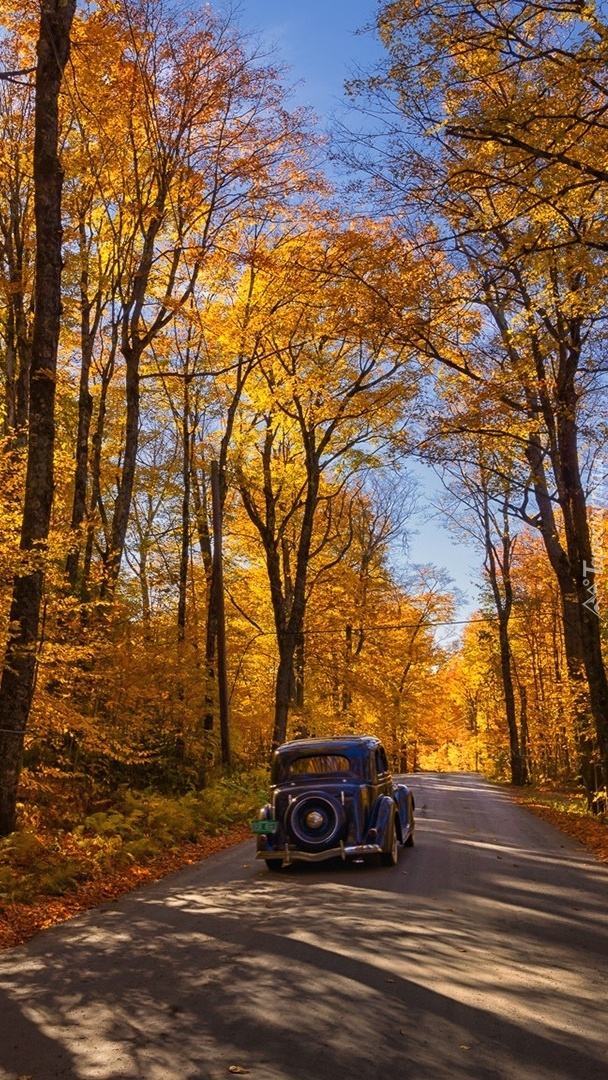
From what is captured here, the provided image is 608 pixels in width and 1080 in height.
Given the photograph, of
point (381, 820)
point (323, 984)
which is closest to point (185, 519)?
point (381, 820)

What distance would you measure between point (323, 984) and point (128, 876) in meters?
5.77

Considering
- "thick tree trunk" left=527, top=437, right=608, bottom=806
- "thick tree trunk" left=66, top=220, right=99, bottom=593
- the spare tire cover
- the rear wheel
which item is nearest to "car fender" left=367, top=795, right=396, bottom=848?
the rear wheel

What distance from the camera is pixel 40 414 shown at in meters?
11.0

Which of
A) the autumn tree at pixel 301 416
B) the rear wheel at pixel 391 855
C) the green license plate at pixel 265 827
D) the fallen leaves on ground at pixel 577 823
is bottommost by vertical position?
the fallen leaves on ground at pixel 577 823

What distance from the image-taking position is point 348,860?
38.8 ft

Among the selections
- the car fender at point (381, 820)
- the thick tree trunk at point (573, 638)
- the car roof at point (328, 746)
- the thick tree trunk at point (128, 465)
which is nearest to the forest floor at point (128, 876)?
the thick tree trunk at point (573, 638)

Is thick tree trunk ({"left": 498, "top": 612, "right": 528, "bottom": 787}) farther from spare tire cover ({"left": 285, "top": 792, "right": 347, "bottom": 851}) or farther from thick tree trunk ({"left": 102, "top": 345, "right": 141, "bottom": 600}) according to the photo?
spare tire cover ({"left": 285, "top": 792, "right": 347, "bottom": 851})

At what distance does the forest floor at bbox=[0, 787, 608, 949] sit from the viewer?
794 cm

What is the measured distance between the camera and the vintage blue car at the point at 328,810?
10719mm

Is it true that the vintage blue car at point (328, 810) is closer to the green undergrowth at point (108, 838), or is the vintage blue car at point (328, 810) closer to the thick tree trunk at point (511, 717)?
the green undergrowth at point (108, 838)

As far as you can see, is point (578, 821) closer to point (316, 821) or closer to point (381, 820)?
point (381, 820)

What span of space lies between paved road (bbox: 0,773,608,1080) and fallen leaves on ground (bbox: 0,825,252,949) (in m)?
0.26

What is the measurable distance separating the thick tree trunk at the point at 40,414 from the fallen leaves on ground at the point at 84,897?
154cm

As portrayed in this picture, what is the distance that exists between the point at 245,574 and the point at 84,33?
19.1m
